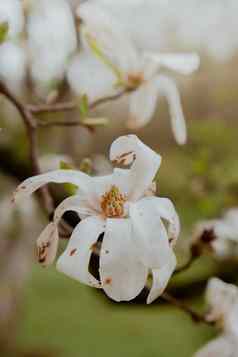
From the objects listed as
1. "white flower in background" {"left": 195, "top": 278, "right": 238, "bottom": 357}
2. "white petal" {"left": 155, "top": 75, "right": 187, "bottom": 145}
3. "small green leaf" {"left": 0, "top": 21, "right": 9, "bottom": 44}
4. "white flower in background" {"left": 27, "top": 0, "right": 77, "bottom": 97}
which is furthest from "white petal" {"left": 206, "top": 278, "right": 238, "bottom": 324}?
"white flower in background" {"left": 27, "top": 0, "right": 77, "bottom": 97}

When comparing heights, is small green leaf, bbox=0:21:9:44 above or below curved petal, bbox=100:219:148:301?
above

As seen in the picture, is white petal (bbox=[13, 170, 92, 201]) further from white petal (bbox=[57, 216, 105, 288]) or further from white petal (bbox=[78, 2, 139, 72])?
white petal (bbox=[78, 2, 139, 72])

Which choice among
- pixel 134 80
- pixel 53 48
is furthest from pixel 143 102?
pixel 53 48

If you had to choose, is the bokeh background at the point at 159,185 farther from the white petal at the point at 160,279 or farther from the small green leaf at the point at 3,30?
the white petal at the point at 160,279

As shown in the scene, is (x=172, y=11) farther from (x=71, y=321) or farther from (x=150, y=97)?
(x=71, y=321)

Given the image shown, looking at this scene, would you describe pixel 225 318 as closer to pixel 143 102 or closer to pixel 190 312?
pixel 190 312

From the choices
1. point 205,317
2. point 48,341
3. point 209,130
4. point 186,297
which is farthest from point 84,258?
point 48,341

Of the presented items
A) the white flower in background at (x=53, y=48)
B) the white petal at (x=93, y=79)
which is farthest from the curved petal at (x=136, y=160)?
the white flower in background at (x=53, y=48)
